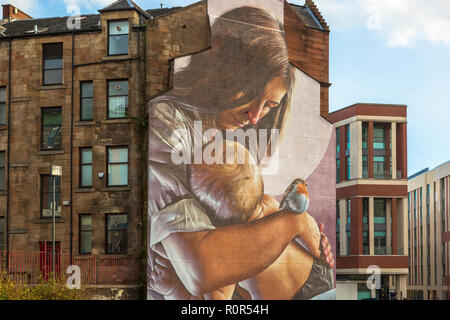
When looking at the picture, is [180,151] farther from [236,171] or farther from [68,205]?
[68,205]

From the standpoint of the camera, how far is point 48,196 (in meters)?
42.7

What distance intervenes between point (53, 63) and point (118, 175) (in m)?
8.08

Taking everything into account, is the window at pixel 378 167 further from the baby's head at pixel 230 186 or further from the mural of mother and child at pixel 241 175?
the baby's head at pixel 230 186

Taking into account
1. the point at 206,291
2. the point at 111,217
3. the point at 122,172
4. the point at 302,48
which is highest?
the point at 302,48

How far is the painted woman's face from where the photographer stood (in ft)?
139

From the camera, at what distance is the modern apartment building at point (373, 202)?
239 ft

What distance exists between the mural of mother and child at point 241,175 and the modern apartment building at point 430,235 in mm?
49464

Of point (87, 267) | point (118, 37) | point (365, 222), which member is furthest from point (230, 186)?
A: point (365, 222)

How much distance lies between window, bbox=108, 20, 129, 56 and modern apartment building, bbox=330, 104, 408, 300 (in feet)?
125

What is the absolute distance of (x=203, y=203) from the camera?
41062 mm

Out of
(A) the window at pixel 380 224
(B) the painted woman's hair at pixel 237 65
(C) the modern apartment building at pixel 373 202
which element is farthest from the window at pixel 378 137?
(B) the painted woman's hair at pixel 237 65

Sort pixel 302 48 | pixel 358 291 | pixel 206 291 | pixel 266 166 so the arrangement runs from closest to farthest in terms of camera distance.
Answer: pixel 206 291 → pixel 266 166 → pixel 302 48 → pixel 358 291

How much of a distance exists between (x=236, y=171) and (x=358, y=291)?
119ft

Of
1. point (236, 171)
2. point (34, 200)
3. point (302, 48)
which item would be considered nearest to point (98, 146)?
point (34, 200)
